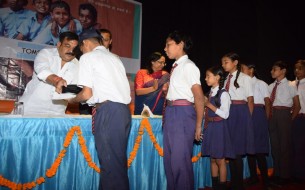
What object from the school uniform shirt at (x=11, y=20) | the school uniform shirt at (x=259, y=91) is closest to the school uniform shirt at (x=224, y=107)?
the school uniform shirt at (x=259, y=91)

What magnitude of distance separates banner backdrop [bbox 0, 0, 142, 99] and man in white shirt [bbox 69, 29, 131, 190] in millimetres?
2925

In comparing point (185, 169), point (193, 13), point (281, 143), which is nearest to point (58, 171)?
point (185, 169)

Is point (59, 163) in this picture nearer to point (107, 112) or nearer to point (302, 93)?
point (107, 112)

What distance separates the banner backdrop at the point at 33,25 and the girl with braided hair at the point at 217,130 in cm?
303

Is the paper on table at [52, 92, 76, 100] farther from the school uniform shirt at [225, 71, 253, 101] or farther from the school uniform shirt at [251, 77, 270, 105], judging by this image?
the school uniform shirt at [251, 77, 270, 105]

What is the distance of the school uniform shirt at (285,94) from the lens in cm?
383

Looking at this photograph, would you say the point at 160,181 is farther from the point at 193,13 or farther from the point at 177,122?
the point at 193,13

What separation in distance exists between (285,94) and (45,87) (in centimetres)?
321

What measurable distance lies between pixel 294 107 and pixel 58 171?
335 cm

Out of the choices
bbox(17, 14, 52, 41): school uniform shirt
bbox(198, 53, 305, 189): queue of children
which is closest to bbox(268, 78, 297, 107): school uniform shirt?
bbox(198, 53, 305, 189): queue of children

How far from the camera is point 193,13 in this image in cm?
623

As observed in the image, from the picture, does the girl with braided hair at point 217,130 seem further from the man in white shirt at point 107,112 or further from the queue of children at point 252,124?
the man in white shirt at point 107,112

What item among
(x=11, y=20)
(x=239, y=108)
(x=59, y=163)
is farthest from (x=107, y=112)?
(x=11, y=20)

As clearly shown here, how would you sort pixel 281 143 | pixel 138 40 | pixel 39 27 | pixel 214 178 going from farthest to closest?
pixel 138 40 < pixel 39 27 < pixel 281 143 < pixel 214 178
